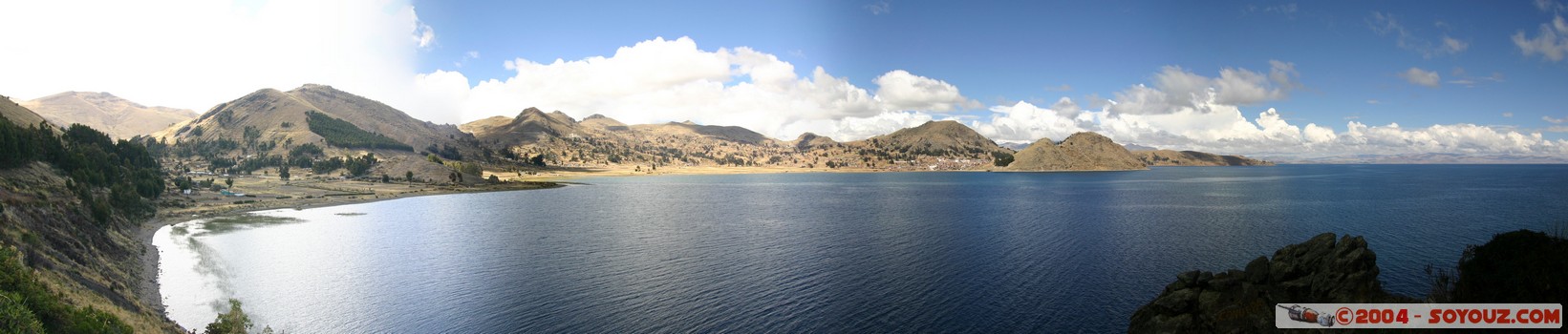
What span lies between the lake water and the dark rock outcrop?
329 cm

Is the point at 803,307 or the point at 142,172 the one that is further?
the point at 142,172

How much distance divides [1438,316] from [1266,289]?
32.3 ft

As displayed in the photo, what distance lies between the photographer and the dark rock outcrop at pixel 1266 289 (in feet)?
120

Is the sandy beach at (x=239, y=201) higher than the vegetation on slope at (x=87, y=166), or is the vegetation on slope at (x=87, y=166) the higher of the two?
the vegetation on slope at (x=87, y=166)

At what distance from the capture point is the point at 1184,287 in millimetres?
43656

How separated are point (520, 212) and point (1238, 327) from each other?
11901cm

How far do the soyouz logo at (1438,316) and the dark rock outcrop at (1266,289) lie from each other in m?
2.56


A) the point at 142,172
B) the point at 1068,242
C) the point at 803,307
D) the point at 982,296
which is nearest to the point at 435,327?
the point at 803,307

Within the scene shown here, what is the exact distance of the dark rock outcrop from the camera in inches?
1446

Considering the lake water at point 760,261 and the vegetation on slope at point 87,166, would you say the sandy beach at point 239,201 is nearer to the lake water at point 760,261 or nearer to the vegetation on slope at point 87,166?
the lake water at point 760,261

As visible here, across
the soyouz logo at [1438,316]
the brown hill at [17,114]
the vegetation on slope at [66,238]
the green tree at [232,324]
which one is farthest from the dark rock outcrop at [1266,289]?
the brown hill at [17,114]

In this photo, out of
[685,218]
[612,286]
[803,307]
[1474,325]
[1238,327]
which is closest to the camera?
Result: [1474,325]

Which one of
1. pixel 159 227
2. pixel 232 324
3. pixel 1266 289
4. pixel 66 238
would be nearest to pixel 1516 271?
pixel 1266 289

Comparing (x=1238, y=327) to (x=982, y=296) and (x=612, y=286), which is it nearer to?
(x=982, y=296)
